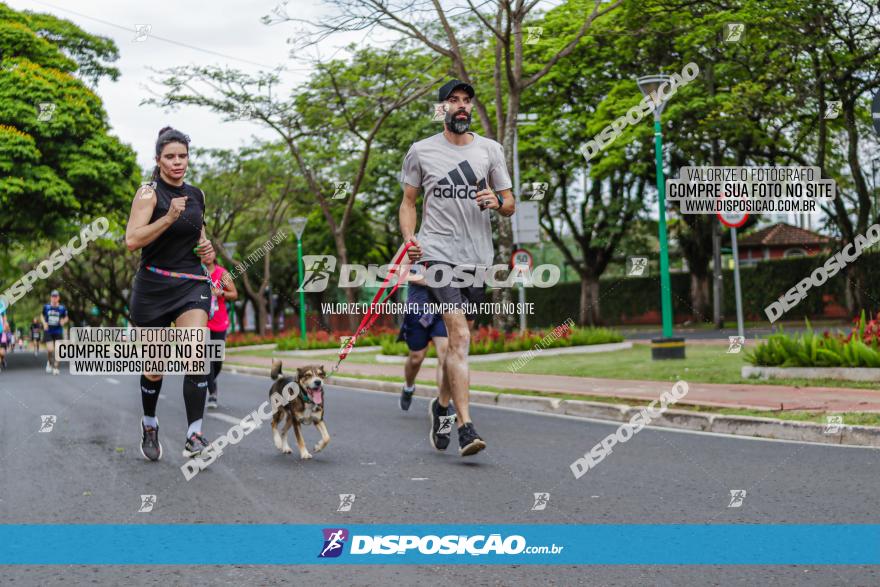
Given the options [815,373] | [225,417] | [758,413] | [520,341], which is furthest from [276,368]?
[520,341]

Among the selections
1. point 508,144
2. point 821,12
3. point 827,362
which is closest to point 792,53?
point 821,12

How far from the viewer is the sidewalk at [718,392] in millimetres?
8766

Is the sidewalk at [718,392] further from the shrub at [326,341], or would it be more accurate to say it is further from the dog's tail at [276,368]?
the shrub at [326,341]

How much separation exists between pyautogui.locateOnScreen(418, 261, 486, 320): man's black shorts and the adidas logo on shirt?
475mm

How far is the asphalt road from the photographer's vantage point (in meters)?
3.84

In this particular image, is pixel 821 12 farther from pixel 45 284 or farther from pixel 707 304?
pixel 45 284

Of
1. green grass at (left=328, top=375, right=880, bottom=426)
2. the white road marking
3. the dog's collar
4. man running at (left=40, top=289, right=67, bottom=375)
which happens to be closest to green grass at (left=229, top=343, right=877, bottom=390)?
green grass at (left=328, top=375, right=880, bottom=426)

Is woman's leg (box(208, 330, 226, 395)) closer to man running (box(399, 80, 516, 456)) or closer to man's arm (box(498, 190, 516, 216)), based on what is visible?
man running (box(399, 80, 516, 456))

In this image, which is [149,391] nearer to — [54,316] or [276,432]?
[276,432]

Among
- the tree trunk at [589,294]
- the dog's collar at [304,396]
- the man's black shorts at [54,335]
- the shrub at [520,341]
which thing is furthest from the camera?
the tree trunk at [589,294]

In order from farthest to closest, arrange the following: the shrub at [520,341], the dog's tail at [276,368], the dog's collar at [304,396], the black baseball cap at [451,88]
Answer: the shrub at [520,341] → the dog's tail at [276,368] → the dog's collar at [304,396] → the black baseball cap at [451,88]

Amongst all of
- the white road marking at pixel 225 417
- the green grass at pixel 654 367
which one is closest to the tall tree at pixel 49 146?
the green grass at pixel 654 367

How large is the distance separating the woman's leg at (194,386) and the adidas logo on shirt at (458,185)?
5.86ft

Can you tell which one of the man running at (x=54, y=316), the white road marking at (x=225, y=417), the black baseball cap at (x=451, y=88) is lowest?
the white road marking at (x=225, y=417)
